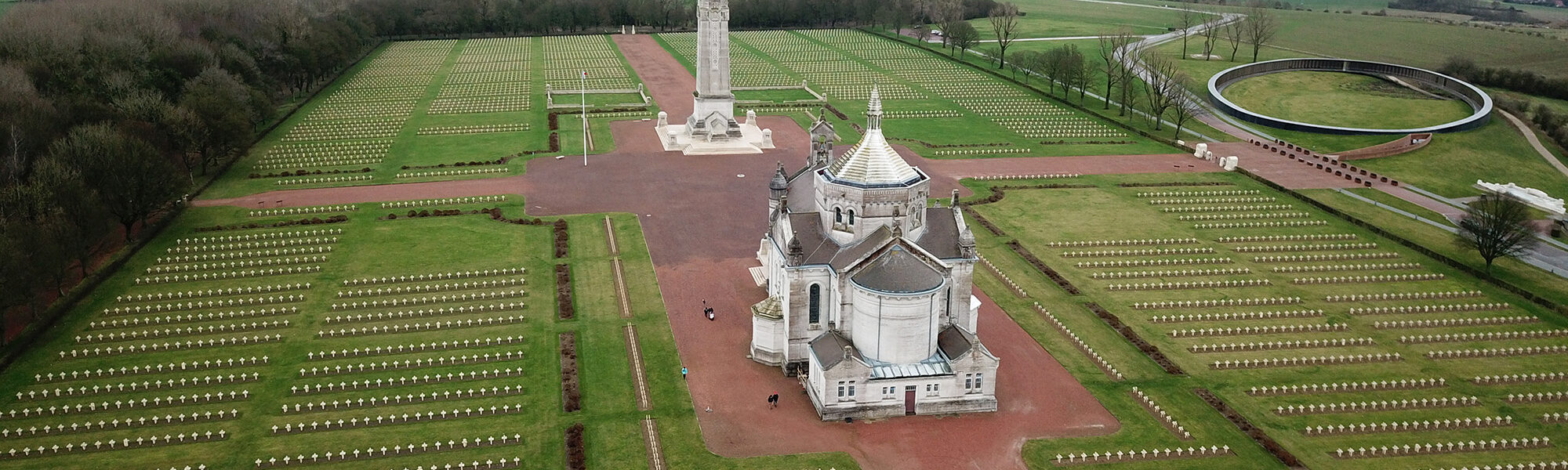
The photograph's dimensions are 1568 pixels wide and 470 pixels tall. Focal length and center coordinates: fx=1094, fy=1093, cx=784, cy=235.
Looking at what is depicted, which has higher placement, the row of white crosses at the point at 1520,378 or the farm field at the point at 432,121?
the row of white crosses at the point at 1520,378

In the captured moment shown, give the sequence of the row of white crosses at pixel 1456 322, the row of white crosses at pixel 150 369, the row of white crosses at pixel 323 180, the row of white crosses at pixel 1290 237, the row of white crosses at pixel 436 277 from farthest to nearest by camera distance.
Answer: the row of white crosses at pixel 323 180 < the row of white crosses at pixel 1290 237 < the row of white crosses at pixel 436 277 < the row of white crosses at pixel 1456 322 < the row of white crosses at pixel 150 369

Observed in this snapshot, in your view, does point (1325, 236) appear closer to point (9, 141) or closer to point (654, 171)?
point (654, 171)

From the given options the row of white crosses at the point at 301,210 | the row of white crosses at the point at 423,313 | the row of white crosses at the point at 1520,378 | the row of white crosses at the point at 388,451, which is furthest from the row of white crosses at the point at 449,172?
the row of white crosses at the point at 1520,378

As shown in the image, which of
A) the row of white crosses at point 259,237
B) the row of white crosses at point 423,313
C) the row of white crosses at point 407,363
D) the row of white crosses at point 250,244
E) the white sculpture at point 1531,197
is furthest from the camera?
the white sculpture at point 1531,197

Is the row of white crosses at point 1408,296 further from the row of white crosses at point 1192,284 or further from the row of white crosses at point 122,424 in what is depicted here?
the row of white crosses at point 122,424

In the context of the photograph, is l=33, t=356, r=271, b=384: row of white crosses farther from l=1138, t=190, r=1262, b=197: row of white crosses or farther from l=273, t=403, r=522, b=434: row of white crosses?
l=1138, t=190, r=1262, b=197: row of white crosses

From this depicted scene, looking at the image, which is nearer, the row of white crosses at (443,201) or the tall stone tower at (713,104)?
the row of white crosses at (443,201)

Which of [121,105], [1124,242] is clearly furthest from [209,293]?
[1124,242]
